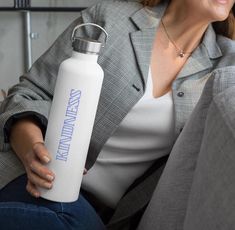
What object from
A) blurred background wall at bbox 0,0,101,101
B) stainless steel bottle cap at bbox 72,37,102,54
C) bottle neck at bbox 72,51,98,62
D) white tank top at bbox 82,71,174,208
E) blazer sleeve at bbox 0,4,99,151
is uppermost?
stainless steel bottle cap at bbox 72,37,102,54

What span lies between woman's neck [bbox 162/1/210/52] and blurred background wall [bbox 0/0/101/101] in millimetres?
1048

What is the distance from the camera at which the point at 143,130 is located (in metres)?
0.84

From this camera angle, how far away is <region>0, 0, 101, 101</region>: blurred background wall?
193 cm

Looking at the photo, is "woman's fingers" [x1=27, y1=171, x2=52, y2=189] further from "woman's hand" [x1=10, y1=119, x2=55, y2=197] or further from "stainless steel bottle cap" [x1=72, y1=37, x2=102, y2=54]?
"stainless steel bottle cap" [x1=72, y1=37, x2=102, y2=54]

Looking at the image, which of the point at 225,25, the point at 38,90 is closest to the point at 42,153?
the point at 38,90

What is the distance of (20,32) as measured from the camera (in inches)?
78.5

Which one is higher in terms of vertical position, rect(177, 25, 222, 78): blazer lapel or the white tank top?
rect(177, 25, 222, 78): blazer lapel

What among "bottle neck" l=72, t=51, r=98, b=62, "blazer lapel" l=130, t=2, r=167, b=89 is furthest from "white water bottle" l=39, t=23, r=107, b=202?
"blazer lapel" l=130, t=2, r=167, b=89

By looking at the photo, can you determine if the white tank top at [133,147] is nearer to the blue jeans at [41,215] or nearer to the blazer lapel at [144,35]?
the blazer lapel at [144,35]

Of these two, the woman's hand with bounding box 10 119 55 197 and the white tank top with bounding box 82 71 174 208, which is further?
the white tank top with bounding box 82 71 174 208

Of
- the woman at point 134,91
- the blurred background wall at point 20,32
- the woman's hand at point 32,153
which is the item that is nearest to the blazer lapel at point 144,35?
the woman at point 134,91

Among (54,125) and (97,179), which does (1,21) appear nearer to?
(97,179)

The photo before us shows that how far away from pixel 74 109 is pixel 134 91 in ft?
0.98

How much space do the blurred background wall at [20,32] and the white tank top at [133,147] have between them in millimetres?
1203
